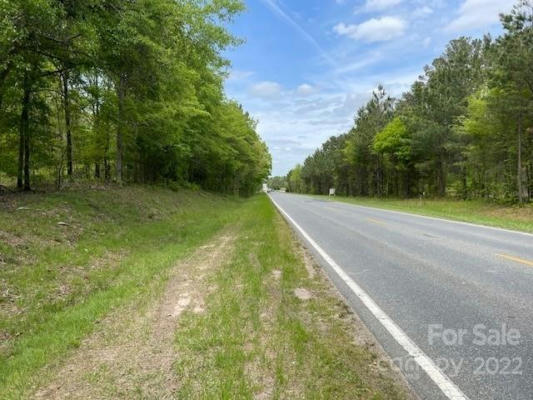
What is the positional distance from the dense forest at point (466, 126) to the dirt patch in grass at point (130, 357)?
24080 mm

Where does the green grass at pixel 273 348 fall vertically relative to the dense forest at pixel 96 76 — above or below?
below

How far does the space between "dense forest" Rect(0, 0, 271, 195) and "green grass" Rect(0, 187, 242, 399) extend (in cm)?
322

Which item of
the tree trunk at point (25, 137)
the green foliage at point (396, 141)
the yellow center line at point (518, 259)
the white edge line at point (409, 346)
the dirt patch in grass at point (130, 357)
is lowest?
the dirt patch in grass at point (130, 357)

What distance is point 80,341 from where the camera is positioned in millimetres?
4801

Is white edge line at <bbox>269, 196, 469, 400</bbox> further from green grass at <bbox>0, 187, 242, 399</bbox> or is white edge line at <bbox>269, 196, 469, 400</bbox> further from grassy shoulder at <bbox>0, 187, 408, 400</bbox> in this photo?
green grass at <bbox>0, 187, 242, 399</bbox>

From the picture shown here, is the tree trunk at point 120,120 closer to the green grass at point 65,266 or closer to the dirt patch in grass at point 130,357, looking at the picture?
the green grass at point 65,266

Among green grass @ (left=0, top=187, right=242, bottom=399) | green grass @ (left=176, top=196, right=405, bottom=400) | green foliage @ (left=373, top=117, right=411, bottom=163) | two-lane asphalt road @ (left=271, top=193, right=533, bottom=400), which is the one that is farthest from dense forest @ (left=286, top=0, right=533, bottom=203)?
green grass @ (left=176, top=196, right=405, bottom=400)

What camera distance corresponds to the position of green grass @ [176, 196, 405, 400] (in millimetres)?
3465

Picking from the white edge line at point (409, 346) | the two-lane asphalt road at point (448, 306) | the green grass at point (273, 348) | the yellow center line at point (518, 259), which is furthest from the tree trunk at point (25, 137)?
the yellow center line at point (518, 259)

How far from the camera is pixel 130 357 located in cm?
427

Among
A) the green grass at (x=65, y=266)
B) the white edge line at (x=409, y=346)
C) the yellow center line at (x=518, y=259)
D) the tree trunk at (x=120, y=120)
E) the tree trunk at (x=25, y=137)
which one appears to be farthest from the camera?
the tree trunk at (x=120, y=120)

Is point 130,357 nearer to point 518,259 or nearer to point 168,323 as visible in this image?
point 168,323

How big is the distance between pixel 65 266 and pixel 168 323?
394cm

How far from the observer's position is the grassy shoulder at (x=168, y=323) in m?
3.65
